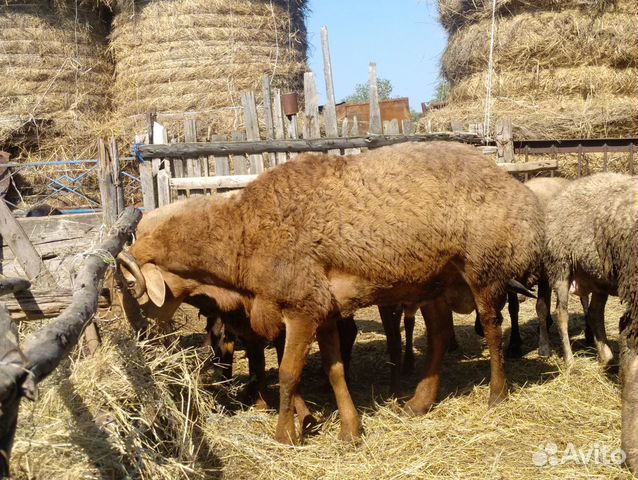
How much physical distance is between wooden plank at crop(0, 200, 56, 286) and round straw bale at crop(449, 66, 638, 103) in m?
9.90

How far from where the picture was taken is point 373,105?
9617 mm

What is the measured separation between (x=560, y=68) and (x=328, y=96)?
5.97 meters

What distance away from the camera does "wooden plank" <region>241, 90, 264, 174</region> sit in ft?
29.5

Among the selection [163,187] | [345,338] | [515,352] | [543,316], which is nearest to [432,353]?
[345,338]

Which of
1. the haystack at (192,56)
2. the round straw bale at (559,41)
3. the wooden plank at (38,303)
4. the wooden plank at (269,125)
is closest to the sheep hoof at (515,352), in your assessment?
the wooden plank at (269,125)

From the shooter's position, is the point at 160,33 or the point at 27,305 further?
the point at 160,33

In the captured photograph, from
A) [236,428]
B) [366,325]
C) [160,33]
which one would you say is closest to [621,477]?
[236,428]

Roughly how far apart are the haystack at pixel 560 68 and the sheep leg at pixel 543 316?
4613 mm

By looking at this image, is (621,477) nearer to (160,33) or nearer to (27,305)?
(27,305)

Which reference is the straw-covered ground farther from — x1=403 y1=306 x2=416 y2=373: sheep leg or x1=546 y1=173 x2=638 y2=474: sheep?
x1=546 y1=173 x2=638 y2=474: sheep

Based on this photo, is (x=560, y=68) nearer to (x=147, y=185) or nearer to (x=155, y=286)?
(x=147, y=185)

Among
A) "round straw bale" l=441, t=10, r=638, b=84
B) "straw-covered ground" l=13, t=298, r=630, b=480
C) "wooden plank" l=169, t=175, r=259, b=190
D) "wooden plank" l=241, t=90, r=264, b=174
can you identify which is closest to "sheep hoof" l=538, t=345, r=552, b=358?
"straw-covered ground" l=13, t=298, r=630, b=480

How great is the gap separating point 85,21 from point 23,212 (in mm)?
6384

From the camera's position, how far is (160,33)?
46.7ft
